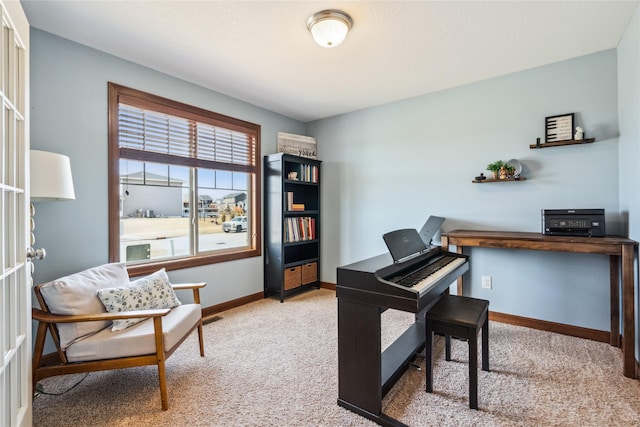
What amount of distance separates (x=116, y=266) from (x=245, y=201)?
1696 millimetres

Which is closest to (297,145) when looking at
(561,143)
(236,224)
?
(236,224)

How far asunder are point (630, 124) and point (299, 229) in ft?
10.7

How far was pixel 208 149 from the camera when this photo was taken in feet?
10.7

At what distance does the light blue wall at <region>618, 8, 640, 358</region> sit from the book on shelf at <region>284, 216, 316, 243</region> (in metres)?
3.13

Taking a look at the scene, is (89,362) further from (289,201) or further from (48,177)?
(289,201)

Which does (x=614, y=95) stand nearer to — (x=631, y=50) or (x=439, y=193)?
(x=631, y=50)

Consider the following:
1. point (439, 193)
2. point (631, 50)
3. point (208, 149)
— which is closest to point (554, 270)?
point (439, 193)

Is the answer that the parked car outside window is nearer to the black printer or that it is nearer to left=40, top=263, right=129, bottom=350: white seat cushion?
left=40, top=263, right=129, bottom=350: white seat cushion

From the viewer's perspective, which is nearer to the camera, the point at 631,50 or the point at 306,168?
the point at 631,50

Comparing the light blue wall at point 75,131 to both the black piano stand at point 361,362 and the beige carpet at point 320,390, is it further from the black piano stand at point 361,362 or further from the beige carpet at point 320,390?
the black piano stand at point 361,362

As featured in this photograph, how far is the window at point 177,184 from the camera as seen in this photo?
8.60 ft

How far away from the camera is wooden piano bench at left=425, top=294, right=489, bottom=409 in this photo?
1.65 metres

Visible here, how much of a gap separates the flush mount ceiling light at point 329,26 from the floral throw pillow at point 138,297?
212 centimetres

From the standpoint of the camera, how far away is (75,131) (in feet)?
7.57
